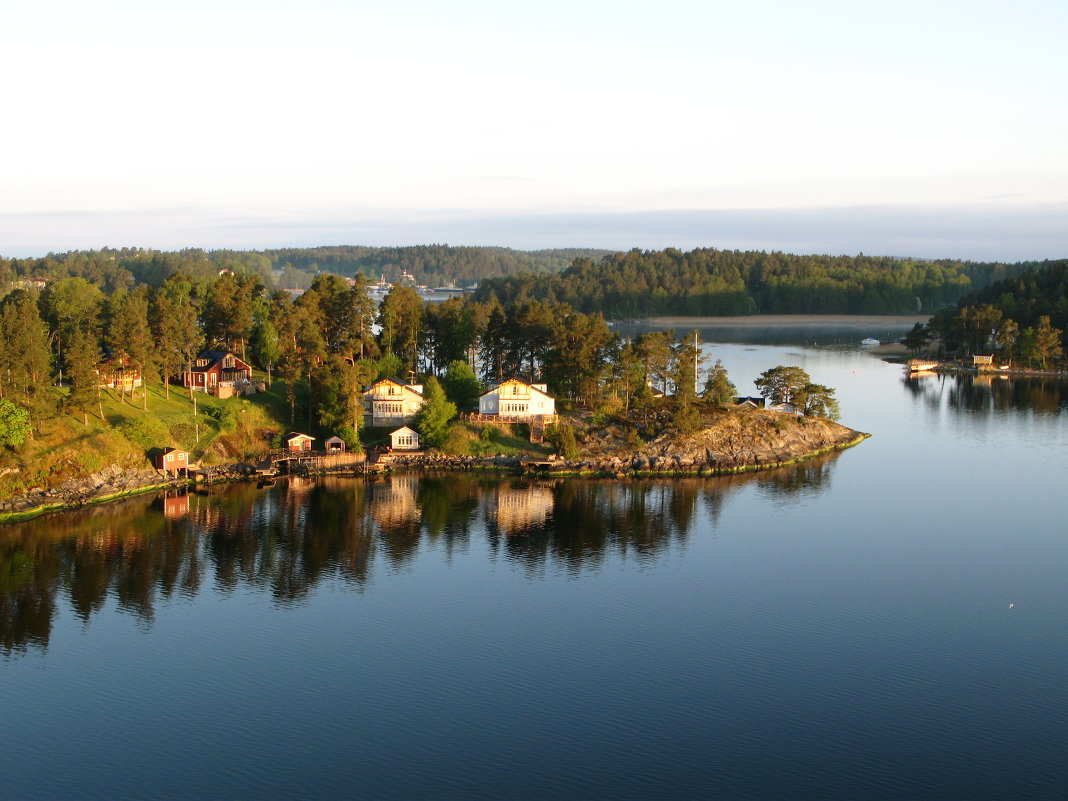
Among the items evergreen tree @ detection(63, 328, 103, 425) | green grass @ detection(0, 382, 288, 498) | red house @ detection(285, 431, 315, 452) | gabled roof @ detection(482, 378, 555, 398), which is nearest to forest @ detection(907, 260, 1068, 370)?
gabled roof @ detection(482, 378, 555, 398)

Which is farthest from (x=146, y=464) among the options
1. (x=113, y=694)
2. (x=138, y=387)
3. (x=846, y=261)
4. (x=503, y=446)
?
(x=846, y=261)

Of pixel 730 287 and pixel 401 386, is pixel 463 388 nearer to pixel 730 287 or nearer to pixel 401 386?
pixel 401 386

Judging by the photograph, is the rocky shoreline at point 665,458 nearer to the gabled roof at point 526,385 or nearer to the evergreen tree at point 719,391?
the evergreen tree at point 719,391

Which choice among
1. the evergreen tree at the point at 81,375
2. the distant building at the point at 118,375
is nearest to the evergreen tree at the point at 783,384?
the distant building at the point at 118,375

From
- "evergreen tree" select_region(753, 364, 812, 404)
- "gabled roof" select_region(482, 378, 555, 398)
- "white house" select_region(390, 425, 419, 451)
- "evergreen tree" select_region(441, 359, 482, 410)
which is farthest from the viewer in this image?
"evergreen tree" select_region(753, 364, 812, 404)

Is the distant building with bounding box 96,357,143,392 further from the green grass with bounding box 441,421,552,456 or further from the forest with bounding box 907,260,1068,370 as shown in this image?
the forest with bounding box 907,260,1068,370
